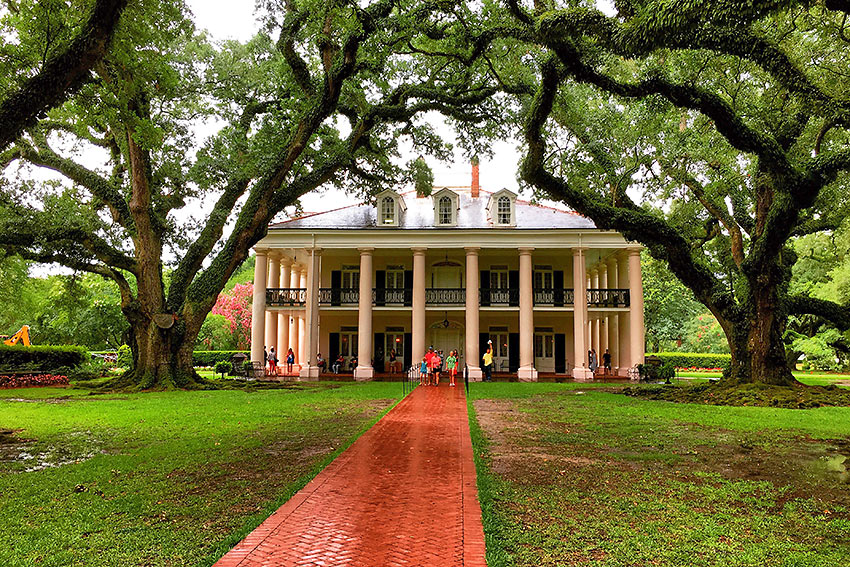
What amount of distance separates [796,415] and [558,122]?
1028 centimetres

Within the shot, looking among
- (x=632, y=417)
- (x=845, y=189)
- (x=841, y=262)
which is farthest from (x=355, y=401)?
(x=841, y=262)

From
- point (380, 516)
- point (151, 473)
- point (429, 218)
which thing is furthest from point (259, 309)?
point (380, 516)

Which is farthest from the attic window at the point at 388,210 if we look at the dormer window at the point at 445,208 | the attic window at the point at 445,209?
the attic window at the point at 445,209

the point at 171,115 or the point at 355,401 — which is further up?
the point at 171,115

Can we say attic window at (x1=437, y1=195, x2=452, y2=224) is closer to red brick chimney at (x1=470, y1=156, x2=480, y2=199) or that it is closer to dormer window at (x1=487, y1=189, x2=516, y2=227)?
dormer window at (x1=487, y1=189, x2=516, y2=227)

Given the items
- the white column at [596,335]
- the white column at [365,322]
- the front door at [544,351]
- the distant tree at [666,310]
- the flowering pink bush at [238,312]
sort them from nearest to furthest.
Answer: the white column at [365,322] < the front door at [544,351] < the white column at [596,335] < the flowering pink bush at [238,312] < the distant tree at [666,310]

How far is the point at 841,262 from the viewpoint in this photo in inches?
1087

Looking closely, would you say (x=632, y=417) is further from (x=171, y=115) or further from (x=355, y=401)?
(x=171, y=115)

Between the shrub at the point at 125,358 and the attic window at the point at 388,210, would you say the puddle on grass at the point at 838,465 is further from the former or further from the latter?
the shrub at the point at 125,358

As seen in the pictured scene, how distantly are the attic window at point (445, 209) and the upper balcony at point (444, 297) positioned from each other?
3.41 metres

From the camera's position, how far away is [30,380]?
2127 centimetres

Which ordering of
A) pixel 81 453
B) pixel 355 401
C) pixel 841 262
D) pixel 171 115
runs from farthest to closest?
pixel 841 262 < pixel 171 115 < pixel 355 401 < pixel 81 453

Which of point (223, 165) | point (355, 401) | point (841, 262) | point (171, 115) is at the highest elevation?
point (171, 115)

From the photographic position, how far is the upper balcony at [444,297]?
2619cm
